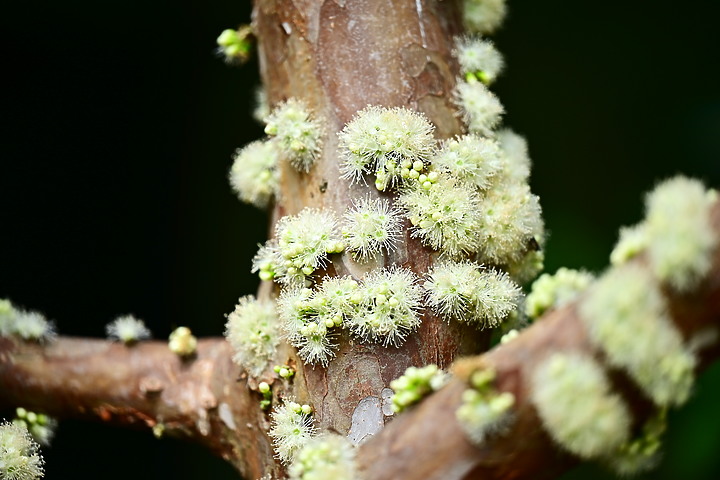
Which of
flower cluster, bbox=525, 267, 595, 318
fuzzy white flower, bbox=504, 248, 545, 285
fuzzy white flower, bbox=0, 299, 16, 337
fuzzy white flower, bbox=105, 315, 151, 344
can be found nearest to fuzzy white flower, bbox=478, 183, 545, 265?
fuzzy white flower, bbox=504, 248, 545, 285

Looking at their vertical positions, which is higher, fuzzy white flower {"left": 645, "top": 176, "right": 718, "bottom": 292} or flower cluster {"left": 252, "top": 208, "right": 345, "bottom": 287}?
flower cluster {"left": 252, "top": 208, "right": 345, "bottom": 287}

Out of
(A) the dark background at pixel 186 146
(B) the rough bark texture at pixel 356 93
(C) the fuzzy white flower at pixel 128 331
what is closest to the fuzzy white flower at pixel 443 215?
(B) the rough bark texture at pixel 356 93

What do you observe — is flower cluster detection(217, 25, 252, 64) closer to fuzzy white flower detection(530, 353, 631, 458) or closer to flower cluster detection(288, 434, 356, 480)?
flower cluster detection(288, 434, 356, 480)

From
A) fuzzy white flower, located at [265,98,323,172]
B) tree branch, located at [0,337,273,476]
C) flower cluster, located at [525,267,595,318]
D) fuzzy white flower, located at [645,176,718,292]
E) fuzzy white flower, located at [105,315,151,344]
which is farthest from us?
fuzzy white flower, located at [105,315,151,344]

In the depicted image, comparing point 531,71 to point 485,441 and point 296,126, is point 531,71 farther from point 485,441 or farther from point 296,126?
point 485,441

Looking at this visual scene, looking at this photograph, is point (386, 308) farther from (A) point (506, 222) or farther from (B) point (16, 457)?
(B) point (16, 457)

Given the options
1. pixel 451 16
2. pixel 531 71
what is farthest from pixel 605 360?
pixel 531 71

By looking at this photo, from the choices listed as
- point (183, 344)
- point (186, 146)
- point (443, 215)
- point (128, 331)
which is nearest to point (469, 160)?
point (443, 215)
